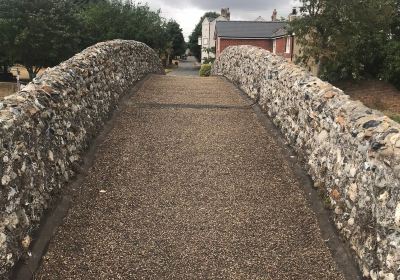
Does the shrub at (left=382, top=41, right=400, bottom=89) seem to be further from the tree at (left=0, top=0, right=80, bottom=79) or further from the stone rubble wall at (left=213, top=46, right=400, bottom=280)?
the tree at (left=0, top=0, right=80, bottom=79)

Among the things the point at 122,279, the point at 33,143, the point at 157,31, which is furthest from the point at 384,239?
the point at 157,31

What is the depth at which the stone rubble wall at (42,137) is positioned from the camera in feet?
12.6

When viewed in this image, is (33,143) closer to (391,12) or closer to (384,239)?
(384,239)

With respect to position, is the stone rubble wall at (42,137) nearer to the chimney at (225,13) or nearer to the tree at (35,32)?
the tree at (35,32)

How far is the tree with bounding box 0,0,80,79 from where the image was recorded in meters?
31.6

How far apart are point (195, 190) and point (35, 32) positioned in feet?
99.4

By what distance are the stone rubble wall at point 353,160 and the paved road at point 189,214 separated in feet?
1.28

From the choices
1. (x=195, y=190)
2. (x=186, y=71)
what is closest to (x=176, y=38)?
(x=186, y=71)

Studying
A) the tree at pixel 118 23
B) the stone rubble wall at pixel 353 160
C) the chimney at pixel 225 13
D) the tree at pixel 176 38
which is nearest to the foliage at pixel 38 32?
the tree at pixel 118 23

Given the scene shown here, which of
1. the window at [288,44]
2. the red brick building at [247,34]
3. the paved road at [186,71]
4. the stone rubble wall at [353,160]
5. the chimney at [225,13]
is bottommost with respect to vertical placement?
the paved road at [186,71]

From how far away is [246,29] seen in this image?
48.2 metres

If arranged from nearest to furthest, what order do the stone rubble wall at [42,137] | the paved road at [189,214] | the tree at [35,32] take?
the stone rubble wall at [42,137] → the paved road at [189,214] → the tree at [35,32]

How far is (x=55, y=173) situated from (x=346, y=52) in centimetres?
1939

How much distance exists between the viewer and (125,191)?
553 cm
